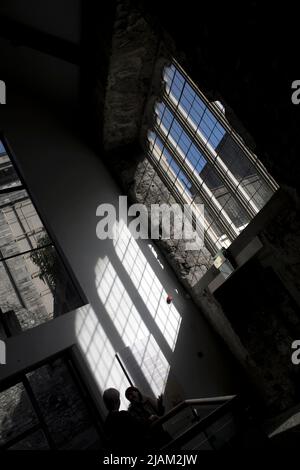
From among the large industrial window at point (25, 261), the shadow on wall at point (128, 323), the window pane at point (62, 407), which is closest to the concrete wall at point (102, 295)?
the shadow on wall at point (128, 323)

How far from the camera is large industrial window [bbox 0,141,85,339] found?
4613 millimetres

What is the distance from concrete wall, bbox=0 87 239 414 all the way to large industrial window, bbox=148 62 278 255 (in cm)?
96

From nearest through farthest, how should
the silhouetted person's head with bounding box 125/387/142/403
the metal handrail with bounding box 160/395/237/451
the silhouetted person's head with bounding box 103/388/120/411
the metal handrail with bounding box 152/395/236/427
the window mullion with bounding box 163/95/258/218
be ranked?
the metal handrail with bounding box 160/395/237/451 → the metal handrail with bounding box 152/395/236/427 → the silhouetted person's head with bounding box 103/388/120/411 → the silhouetted person's head with bounding box 125/387/142/403 → the window mullion with bounding box 163/95/258/218

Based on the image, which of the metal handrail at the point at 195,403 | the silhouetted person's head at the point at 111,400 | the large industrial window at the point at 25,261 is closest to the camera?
Result: the metal handrail at the point at 195,403

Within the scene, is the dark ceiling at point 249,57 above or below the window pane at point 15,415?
above

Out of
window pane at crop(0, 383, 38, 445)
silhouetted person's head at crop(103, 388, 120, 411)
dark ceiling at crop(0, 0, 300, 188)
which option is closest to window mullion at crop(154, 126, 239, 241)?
dark ceiling at crop(0, 0, 300, 188)

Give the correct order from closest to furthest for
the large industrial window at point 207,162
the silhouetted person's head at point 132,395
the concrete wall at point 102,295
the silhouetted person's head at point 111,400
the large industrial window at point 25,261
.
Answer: the silhouetted person's head at point 111,400, the silhouetted person's head at point 132,395, the large industrial window at point 207,162, the concrete wall at point 102,295, the large industrial window at point 25,261

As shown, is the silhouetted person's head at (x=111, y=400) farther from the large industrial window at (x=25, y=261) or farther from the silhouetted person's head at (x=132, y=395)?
the large industrial window at (x=25, y=261)

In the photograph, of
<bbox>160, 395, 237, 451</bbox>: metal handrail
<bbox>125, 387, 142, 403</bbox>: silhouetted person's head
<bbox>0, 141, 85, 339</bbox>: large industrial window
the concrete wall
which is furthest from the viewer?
<bbox>0, 141, 85, 339</bbox>: large industrial window

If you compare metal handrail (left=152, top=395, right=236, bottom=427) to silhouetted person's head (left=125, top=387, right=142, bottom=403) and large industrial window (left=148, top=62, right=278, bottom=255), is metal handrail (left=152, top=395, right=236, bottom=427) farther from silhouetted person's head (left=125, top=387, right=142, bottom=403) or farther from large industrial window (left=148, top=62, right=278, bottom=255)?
large industrial window (left=148, top=62, right=278, bottom=255)

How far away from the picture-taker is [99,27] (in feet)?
13.1

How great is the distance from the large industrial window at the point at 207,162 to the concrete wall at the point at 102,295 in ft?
3.14

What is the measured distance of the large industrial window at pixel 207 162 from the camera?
374cm

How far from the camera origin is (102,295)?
173 inches
